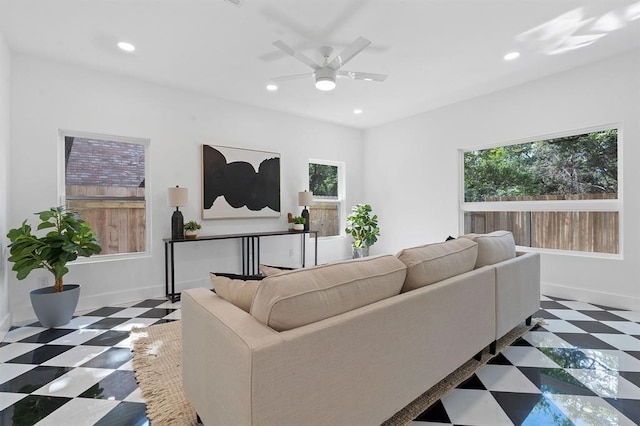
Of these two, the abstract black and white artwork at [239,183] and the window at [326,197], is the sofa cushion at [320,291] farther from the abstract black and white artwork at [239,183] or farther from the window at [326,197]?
the window at [326,197]

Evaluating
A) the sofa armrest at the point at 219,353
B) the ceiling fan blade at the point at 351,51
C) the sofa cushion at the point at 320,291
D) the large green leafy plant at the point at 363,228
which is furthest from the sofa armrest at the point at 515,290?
the large green leafy plant at the point at 363,228

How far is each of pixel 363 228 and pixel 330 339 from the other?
4377mm

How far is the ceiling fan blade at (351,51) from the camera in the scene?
235 centimetres

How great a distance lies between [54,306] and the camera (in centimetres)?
270

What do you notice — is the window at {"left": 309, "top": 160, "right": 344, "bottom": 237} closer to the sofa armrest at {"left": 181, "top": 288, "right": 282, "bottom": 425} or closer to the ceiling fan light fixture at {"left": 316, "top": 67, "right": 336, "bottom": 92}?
the ceiling fan light fixture at {"left": 316, "top": 67, "right": 336, "bottom": 92}

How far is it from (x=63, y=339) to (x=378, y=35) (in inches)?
145

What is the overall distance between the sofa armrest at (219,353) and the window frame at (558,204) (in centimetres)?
394

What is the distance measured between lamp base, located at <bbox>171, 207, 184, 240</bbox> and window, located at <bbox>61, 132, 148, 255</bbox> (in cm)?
42

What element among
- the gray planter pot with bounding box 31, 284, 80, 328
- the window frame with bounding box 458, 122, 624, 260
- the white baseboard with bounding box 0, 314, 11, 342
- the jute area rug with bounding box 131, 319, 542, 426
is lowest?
the jute area rug with bounding box 131, 319, 542, 426

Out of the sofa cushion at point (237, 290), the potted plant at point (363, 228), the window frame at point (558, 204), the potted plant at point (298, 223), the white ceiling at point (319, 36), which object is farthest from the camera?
the potted plant at point (363, 228)

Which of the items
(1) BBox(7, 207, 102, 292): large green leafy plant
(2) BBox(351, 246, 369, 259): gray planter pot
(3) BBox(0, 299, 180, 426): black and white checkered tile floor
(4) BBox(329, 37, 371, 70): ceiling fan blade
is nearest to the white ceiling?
(4) BBox(329, 37, 371, 70): ceiling fan blade

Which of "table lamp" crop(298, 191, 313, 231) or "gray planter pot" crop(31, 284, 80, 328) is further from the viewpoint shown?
"table lamp" crop(298, 191, 313, 231)

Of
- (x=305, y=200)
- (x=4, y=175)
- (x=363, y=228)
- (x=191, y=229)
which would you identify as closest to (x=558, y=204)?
(x=363, y=228)

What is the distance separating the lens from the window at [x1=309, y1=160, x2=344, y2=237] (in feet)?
17.9
